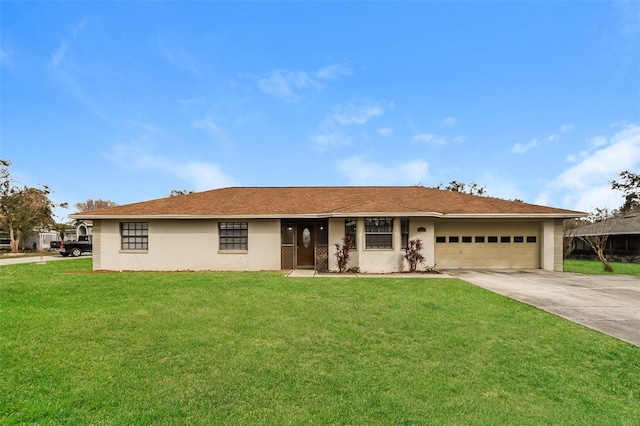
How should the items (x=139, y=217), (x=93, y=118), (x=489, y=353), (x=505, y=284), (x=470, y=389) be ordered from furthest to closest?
(x=93, y=118), (x=139, y=217), (x=505, y=284), (x=489, y=353), (x=470, y=389)

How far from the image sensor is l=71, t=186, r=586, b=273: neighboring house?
13.8m

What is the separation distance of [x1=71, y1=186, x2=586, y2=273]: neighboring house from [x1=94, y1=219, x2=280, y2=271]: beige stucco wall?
1.9 inches

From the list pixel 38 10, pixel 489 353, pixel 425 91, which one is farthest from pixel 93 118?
pixel 489 353

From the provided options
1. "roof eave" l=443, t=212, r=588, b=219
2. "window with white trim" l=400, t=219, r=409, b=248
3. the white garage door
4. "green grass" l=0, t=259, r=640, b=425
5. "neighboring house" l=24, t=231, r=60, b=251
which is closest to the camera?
"green grass" l=0, t=259, r=640, b=425

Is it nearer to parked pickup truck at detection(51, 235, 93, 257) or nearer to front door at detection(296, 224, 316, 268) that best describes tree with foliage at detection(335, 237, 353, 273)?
front door at detection(296, 224, 316, 268)

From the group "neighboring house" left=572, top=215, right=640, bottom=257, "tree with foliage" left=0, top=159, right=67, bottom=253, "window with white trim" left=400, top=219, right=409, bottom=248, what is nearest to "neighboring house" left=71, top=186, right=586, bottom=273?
"window with white trim" left=400, top=219, right=409, bottom=248

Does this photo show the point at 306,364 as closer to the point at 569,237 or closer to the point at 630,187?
the point at 569,237

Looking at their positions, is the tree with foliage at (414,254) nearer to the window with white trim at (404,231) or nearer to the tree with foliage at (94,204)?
the window with white trim at (404,231)

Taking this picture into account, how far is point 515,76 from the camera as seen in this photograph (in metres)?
15.3

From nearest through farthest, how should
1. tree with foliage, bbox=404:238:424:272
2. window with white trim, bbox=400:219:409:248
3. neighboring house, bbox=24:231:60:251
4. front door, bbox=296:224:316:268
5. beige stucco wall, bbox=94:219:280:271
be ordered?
tree with foliage, bbox=404:238:424:272
window with white trim, bbox=400:219:409:248
beige stucco wall, bbox=94:219:280:271
front door, bbox=296:224:316:268
neighboring house, bbox=24:231:60:251

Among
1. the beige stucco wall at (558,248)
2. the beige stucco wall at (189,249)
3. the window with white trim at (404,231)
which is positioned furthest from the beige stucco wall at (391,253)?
the beige stucco wall at (558,248)

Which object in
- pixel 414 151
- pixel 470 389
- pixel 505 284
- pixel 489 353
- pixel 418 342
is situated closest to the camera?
pixel 470 389

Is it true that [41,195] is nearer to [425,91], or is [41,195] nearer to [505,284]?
[425,91]

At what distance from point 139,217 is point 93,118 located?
6673mm
